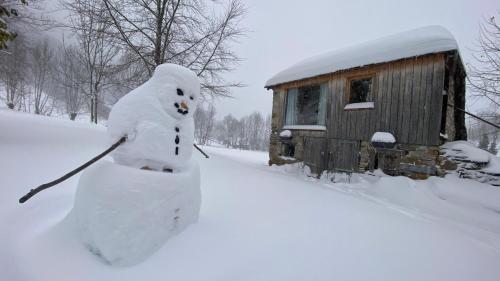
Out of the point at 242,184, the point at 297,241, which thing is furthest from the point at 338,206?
the point at 242,184

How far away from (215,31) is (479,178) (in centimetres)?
941

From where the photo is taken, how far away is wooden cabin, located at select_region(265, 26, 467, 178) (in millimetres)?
5617

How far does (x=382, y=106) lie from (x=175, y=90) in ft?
21.6

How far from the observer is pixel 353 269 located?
211 centimetres

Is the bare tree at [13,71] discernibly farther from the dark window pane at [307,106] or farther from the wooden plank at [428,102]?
the wooden plank at [428,102]

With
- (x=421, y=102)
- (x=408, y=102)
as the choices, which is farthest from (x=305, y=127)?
(x=421, y=102)

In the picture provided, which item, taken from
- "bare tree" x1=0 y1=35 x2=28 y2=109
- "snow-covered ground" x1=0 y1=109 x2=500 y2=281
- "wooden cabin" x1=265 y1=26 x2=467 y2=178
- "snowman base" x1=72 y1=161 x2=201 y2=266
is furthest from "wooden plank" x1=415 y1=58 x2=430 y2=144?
"bare tree" x1=0 y1=35 x2=28 y2=109

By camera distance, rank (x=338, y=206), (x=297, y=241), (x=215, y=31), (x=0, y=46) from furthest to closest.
Answer: (x=215, y=31) < (x=0, y=46) < (x=338, y=206) < (x=297, y=241)

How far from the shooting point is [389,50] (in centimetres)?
621

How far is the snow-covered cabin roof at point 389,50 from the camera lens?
538cm

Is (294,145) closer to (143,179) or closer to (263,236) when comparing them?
(263,236)

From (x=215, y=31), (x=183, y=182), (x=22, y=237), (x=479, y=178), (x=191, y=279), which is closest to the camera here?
(x=191, y=279)

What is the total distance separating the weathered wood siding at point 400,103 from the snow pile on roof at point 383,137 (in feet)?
0.48

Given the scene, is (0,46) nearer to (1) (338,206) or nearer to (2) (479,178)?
(1) (338,206)
